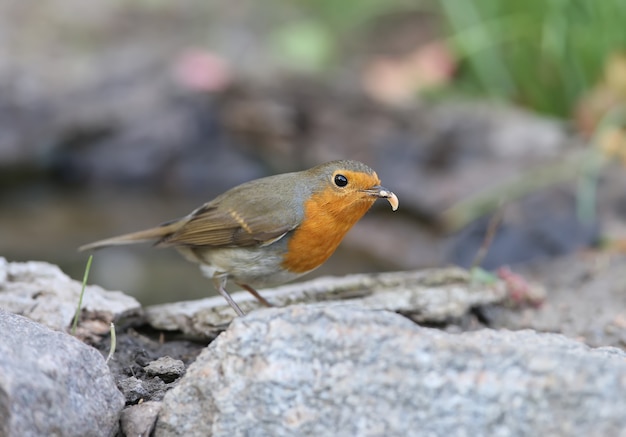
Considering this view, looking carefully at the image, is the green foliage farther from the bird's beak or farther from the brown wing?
the brown wing

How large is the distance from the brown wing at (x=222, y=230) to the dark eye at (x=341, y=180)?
28cm

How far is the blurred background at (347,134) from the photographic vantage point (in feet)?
21.2

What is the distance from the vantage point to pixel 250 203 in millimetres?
4258

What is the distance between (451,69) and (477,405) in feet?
20.6

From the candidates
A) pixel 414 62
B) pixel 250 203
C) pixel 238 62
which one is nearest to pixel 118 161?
pixel 238 62

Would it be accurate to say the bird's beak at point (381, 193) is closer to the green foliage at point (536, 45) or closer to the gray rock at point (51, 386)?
the gray rock at point (51, 386)

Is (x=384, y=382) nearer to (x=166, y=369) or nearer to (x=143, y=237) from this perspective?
(x=166, y=369)

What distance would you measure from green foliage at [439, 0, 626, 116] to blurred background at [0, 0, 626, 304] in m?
0.02

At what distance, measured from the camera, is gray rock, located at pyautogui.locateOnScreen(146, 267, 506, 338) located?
400cm

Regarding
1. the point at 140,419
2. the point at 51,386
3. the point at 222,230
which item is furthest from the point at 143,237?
the point at 51,386

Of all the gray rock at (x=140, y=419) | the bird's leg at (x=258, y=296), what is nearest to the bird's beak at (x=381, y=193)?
the bird's leg at (x=258, y=296)

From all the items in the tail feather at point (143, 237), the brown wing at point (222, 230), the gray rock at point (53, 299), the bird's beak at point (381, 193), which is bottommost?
the gray rock at point (53, 299)

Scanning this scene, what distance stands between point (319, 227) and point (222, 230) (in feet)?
1.57

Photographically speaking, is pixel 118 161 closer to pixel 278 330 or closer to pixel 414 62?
pixel 414 62
